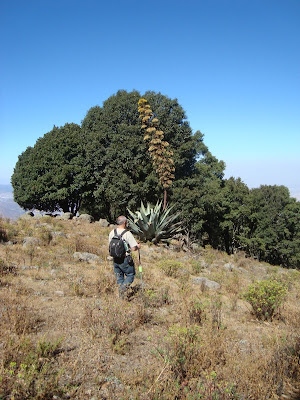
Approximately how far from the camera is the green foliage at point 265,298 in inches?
196

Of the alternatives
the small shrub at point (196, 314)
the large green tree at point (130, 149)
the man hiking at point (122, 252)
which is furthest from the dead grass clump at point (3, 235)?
the large green tree at point (130, 149)

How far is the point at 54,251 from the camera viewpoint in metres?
8.03

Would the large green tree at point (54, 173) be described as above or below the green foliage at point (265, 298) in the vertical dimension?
above

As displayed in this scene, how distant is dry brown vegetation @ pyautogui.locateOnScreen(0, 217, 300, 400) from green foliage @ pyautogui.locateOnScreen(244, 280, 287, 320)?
15 centimetres

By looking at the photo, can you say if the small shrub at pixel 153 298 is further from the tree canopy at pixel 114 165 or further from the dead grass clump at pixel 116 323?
the tree canopy at pixel 114 165

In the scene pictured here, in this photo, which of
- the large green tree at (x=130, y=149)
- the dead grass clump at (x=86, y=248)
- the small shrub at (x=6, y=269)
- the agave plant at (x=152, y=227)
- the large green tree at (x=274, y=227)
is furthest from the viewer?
the large green tree at (x=274, y=227)

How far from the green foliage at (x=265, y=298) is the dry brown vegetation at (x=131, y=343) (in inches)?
6.0

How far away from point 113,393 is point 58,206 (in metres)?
19.0

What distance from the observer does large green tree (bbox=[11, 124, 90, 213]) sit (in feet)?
59.9

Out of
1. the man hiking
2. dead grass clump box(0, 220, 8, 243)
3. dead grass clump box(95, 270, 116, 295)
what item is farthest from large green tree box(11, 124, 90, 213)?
the man hiking

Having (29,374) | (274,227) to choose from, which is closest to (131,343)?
(29,374)

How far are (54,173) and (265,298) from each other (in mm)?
16371

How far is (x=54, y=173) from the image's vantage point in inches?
726

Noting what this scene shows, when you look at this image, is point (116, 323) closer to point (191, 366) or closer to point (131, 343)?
point (131, 343)
